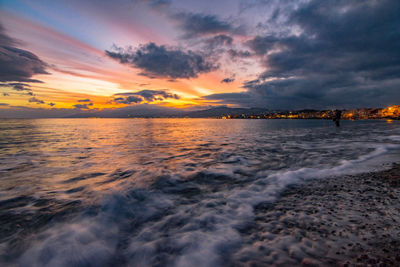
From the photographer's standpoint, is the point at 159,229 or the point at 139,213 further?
the point at 139,213

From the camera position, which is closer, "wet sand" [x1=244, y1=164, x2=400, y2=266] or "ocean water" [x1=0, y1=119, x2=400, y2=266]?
"wet sand" [x1=244, y1=164, x2=400, y2=266]

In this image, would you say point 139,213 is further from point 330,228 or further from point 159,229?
point 330,228

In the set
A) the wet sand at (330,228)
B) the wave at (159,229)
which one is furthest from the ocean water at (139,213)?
the wet sand at (330,228)

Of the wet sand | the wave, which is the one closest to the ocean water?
the wave

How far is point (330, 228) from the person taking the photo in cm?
372

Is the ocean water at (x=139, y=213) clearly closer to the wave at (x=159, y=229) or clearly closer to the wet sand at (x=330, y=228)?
the wave at (x=159, y=229)

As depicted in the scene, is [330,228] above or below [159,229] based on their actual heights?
above

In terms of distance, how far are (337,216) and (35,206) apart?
872 cm

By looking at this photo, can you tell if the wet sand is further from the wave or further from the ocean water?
the wave

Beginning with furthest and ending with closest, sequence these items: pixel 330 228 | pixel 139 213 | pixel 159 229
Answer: pixel 139 213
pixel 159 229
pixel 330 228

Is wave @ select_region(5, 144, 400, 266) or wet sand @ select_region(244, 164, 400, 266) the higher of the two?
wet sand @ select_region(244, 164, 400, 266)

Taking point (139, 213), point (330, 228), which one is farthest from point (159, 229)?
point (330, 228)

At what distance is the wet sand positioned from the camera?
9.82ft

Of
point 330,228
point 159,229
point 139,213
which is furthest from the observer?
point 139,213
